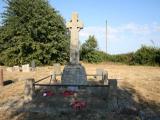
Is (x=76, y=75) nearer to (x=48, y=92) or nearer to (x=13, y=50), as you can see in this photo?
(x=48, y=92)

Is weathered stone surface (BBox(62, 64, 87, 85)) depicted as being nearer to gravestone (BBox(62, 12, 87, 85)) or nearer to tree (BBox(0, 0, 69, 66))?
gravestone (BBox(62, 12, 87, 85))

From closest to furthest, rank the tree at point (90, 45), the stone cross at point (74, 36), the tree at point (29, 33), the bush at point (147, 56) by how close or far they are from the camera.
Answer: the stone cross at point (74, 36), the tree at point (29, 33), the bush at point (147, 56), the tree at point (90, 45)

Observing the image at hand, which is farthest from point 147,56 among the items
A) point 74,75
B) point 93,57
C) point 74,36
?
point 74,75

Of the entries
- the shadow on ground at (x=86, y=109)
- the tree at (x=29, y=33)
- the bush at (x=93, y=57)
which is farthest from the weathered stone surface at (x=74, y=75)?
the bush at (x=93, y=57)

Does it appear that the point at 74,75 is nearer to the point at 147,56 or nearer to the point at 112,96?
the point at 112,96

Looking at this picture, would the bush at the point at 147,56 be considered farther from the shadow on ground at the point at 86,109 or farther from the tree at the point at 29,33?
the shadow on ground at the point at 86,109

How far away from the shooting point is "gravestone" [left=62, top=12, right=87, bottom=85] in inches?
596

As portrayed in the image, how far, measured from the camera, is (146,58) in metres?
42.0

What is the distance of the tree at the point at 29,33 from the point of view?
115 ft

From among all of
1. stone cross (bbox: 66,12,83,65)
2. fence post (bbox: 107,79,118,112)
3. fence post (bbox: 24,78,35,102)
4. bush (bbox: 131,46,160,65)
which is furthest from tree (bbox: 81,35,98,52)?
fence post (bbox: 107,79,118,112)

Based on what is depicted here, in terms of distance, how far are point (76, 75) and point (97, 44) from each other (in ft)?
116

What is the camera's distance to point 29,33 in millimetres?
35062

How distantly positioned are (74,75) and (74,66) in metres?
0.47

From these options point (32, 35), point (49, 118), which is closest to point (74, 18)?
point (49, 118)
